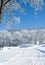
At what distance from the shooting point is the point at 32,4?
1215cm

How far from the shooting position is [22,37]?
103 metres

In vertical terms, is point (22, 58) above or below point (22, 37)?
below

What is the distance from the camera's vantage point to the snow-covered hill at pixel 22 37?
91325 mm

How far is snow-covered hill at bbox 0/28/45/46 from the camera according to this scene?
91.3 metres

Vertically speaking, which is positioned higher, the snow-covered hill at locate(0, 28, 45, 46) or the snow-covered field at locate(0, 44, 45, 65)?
the snow-covered hill at locate(0, 28, 45, 46)

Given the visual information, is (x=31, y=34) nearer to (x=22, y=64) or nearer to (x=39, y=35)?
(x=39, y=35)

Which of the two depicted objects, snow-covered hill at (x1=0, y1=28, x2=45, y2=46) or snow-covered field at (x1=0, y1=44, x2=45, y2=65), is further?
snow-covered hill at (x1=0, y1=28, x2=45, y2=46)

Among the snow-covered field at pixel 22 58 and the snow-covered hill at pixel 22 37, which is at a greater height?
the snow-covered hill at pixel 22 37

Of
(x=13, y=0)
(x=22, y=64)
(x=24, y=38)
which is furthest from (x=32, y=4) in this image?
(x=24, y=38)

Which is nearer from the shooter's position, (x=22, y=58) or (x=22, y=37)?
(x=22, y=58)

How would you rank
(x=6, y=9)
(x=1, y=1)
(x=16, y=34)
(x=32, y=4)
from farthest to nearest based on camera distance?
(x=16, y=34), (x=6, y=9), (x=32, y=4), (x=1, y=1)

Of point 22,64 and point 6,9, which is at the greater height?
point 6,9

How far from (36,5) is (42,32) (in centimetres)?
10213

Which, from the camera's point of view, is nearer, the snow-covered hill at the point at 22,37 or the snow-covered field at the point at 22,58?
the snow-covered field at the point at 22,58
